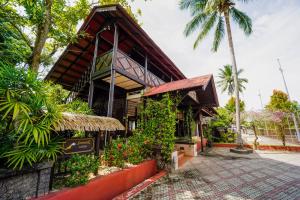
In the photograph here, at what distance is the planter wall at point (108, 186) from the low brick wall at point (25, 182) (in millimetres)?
198

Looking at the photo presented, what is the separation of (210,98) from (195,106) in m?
1.11

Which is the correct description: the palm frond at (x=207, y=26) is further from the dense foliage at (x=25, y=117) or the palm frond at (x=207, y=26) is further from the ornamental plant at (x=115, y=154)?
the dense foliage at (x=25, y=117)

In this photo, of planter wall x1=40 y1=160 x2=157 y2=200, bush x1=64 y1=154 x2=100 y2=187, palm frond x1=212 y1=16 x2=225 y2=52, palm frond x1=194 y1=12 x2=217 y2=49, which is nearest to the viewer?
planter wall x1=40 y1=160 x2=157 y2=200

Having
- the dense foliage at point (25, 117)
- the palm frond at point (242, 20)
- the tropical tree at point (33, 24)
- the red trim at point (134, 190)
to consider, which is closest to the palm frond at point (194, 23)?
the palm frond at point (242, 20)

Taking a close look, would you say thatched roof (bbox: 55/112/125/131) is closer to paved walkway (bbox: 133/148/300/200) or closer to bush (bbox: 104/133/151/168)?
bush (bbox: 104/133/151/168)

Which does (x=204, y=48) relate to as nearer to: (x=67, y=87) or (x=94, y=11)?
(x=94, y=11)

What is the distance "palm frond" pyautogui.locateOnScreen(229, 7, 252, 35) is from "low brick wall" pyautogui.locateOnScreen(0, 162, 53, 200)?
14.6m

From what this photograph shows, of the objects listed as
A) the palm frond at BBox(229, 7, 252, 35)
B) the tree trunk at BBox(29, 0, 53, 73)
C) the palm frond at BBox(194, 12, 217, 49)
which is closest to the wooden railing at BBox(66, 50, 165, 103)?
the tree trunk at BBox(29, 0, 53, 73)

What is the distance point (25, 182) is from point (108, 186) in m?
1.74

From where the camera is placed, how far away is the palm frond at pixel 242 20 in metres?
11.1

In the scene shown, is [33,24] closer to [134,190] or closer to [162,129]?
[162,129]

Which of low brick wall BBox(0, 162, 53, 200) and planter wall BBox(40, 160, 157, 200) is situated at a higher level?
low brick wall BBox(0, 162, 53, 200)

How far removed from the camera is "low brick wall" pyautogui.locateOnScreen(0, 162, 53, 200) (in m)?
2.05

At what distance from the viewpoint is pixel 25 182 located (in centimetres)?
225
